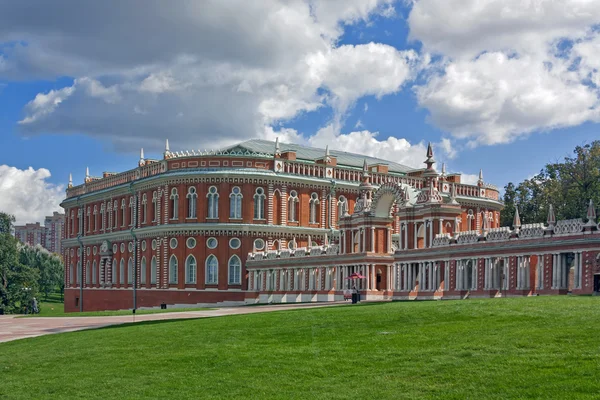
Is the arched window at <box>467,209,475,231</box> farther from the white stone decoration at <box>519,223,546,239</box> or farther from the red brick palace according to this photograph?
the white stone decoration at <box>519,223,546,239</box>

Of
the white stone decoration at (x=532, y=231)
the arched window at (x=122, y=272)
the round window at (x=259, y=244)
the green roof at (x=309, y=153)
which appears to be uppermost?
the green roof at (x=309, y=153)

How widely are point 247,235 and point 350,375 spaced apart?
202ft

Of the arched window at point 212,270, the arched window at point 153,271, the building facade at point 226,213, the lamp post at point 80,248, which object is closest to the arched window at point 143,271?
the building facade at point 226,213

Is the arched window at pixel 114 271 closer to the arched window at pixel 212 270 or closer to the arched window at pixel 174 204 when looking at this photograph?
the arched window at pixel 174 204

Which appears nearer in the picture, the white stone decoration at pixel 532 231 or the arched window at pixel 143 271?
the white stone decoration at pixel 532 231

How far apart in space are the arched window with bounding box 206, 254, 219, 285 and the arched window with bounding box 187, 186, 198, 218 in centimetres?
451

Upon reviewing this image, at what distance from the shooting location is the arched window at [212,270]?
82.8m

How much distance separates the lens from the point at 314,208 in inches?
3425

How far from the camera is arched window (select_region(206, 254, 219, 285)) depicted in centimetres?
8275

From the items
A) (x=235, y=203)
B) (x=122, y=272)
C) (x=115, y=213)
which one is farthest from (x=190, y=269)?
(x=115, y=213)

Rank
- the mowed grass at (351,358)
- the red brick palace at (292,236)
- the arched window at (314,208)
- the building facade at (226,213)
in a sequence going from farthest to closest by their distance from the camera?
the arched window at (314,208), the building facade at (226,213), the red brick palace at (292,236), the mowed grass at (351,358)

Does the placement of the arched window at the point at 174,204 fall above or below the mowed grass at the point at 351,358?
above

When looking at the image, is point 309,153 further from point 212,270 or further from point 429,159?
point 429,159

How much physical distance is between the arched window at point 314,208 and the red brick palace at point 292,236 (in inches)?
6.2
